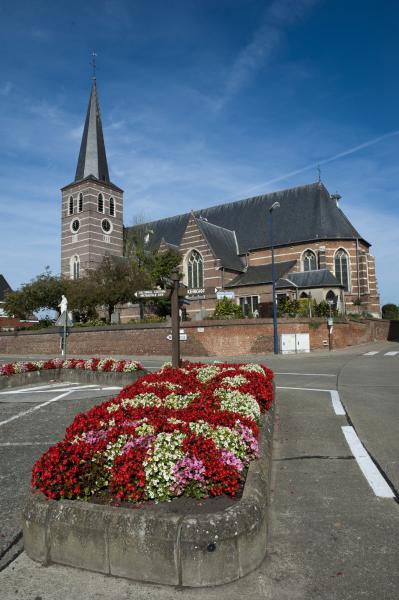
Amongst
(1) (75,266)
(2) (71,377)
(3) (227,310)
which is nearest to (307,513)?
(2) (71,377)

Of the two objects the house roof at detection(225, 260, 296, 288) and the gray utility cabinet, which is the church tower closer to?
the house roof at detection(225, 260, 296, 288)

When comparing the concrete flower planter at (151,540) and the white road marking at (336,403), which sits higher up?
the concrete flower planter at (151,540)

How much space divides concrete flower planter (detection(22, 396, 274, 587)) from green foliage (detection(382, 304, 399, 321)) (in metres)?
53.0

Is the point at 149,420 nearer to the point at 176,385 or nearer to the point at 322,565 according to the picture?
the point at 322,565

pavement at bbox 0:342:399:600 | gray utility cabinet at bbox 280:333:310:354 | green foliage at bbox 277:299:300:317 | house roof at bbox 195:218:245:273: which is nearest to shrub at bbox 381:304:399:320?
house roof at bbox 195:218:245:273

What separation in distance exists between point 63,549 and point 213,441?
1.43 metres

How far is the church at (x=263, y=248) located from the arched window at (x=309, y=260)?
10 cm

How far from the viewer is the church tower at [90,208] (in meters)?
54.4

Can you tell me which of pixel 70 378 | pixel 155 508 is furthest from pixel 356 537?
pixel 70 378

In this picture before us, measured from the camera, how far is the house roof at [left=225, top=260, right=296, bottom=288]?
4009 cm

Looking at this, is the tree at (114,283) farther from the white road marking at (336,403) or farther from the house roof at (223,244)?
the white road marking at (336,403)

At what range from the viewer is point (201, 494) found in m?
3.38

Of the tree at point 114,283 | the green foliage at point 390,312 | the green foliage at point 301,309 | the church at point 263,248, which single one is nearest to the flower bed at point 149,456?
the green foliage at point 301,309

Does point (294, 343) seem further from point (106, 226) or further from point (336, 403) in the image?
point (106, 226)
